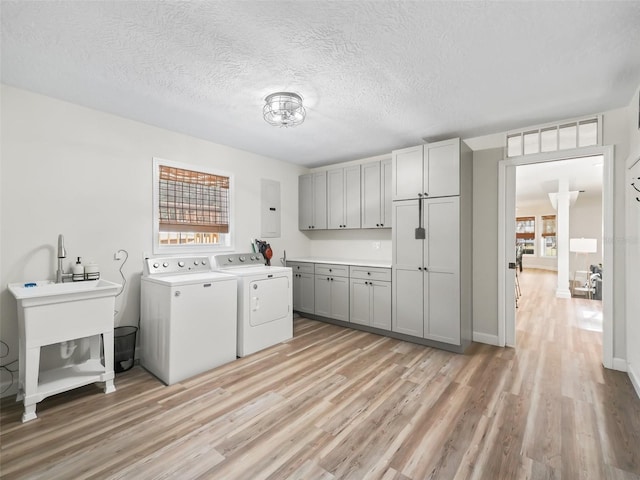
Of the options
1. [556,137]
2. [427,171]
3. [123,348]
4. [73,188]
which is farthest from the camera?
[427,171]

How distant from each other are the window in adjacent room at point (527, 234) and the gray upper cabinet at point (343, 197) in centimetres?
988

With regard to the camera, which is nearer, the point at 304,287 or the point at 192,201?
the point at 192,201

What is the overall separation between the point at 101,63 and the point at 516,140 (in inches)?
156

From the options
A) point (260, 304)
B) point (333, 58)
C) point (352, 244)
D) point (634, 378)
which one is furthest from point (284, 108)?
point (634, 378)

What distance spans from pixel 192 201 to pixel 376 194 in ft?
7.97

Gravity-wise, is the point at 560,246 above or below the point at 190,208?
below

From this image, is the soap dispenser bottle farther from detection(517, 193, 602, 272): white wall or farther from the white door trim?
detection(517, 193, 602, 272): white wall

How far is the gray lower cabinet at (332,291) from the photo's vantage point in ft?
13.8

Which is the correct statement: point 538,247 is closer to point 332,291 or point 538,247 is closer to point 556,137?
point 556,137

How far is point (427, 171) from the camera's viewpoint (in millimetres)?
3520

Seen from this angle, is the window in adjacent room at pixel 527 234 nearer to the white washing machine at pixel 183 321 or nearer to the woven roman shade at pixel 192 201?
the woven roman shade at pixel 192 201

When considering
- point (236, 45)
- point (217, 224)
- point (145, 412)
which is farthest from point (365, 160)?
point (145, 412)

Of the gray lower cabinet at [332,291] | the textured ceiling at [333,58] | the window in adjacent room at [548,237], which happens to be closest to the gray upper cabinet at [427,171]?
the textured ceiling at [333,58]

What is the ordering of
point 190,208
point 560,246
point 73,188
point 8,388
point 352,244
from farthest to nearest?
point 560,246, point 352,244, point 190,208, point 73,188, point 8,388
